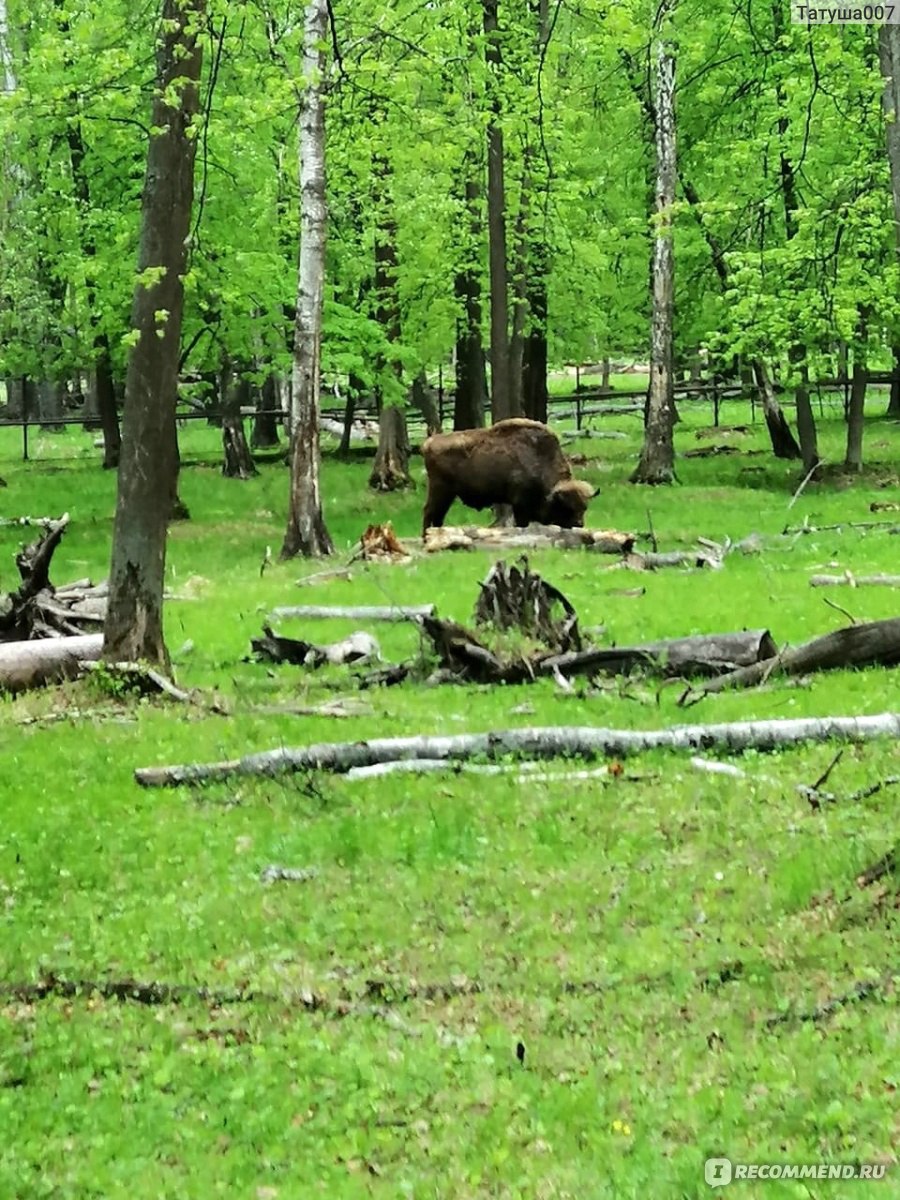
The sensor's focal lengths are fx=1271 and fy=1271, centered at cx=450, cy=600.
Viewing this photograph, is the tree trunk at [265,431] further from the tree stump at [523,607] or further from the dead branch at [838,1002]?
the dead branch at [838,1002]

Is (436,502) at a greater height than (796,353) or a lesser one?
lesser

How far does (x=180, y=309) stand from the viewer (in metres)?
10.9

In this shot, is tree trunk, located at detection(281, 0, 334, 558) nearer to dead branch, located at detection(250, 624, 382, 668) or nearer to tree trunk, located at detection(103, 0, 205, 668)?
dead branch, located at detection(250, 624, 382, 668)

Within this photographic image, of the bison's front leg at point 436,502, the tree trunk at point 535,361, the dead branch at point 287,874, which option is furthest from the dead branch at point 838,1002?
the tree trunk at point 535,361

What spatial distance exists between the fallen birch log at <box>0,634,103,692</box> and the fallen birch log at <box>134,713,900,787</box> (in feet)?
10.3

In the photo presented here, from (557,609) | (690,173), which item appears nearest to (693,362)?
(690,173)

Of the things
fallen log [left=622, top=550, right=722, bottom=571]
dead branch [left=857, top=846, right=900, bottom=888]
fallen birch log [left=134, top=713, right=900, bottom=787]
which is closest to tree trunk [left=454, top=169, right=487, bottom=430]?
fallen log [left=622, top=550, right=722, bottom=571]

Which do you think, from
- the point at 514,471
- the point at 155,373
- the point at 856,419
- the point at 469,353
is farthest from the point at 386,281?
the point at 155,373

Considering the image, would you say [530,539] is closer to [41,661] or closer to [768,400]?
[41,661]

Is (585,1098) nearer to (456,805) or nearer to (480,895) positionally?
(480,895)

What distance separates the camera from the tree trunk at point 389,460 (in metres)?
29.0

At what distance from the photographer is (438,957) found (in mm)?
5992

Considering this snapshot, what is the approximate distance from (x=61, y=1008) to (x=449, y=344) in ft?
87.8

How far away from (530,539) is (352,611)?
600cm
